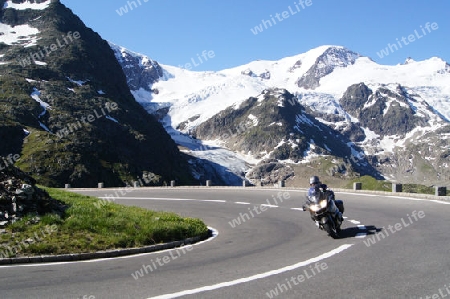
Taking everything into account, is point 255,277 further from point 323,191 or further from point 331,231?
point 323,191

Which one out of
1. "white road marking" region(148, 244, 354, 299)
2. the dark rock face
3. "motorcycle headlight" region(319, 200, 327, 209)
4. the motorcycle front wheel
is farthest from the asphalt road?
the dark rock face

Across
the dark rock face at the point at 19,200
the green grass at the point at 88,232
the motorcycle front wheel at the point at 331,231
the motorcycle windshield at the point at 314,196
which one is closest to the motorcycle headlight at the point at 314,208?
the motorcycle windshield at the point at 314,196

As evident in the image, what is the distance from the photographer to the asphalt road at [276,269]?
329 inches

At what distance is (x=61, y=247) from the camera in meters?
12.6

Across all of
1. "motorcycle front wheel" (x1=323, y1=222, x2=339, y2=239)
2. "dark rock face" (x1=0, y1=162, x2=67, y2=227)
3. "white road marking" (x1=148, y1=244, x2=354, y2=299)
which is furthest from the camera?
"dark rock face" (x1=0, y1=162, x2=67, y2=227)

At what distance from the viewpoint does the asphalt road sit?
8367 mm

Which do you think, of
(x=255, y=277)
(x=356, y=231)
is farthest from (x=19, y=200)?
(x=356, y=231)

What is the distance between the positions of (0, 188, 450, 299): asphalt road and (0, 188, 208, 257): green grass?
41.0 inches

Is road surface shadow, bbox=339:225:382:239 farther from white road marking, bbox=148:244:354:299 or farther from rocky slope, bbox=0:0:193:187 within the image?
rocky slope, bbox=0:0:193:187

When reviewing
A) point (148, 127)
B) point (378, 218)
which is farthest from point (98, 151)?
point (378, 218)

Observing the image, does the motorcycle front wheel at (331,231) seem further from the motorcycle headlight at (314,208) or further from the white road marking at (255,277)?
the white road marking at (255,277)

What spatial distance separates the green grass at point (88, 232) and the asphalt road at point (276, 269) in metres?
1.04

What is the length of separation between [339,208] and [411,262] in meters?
5.34

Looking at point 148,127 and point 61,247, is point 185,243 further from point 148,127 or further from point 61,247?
point 148,127
